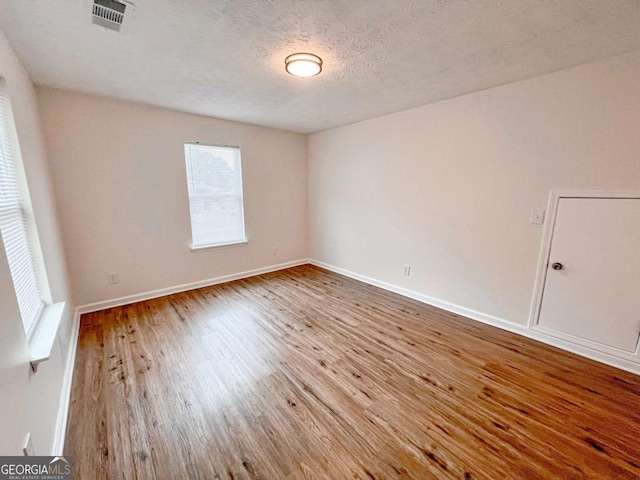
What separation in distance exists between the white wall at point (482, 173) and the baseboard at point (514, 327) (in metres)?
0.06

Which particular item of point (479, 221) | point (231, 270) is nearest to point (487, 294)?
point (479, 221)

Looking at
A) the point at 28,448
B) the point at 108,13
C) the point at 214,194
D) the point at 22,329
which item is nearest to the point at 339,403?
the point at 28,448

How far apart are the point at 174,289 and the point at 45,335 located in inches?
86.0

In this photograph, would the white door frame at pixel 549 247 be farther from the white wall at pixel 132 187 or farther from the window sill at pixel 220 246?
the window sill at pixel 220 246

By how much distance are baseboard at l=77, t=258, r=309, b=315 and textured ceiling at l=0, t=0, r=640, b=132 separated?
2.35m

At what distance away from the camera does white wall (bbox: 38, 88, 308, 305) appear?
108 inches

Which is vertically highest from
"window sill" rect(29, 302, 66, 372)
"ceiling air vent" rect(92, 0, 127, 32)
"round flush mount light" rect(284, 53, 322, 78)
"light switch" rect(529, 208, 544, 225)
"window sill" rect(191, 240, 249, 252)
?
"ceiling air vent" rect(92, 0, 127, 32)

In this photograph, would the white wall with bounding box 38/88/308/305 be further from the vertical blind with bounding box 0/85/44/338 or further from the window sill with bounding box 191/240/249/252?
the vertical blind with bounding box 0/85/44/338

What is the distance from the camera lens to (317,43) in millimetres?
1760

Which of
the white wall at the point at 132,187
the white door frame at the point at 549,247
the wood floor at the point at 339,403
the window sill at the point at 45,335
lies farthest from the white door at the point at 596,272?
the white wall at the point at 132,187

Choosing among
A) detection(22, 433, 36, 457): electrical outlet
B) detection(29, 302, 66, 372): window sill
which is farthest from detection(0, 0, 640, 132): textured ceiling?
detection(22, 433, 36, 457): electrical outlet

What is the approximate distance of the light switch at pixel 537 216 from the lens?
2.34 meters

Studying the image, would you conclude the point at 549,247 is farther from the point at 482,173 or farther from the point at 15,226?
the point at 15,226

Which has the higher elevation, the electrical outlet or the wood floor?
the electrical outlet
